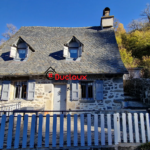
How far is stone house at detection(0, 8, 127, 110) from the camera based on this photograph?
6.38 metres

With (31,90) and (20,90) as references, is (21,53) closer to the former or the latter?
(20,90)

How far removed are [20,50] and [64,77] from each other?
3.92 metres

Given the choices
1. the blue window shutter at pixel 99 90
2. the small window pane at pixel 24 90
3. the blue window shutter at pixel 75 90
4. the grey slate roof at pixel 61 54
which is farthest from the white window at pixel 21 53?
the blue window shutter at pixel 99 90

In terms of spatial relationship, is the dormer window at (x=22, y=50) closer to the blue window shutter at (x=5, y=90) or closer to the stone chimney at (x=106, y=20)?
the blue window shutter at (x=5, y=90)

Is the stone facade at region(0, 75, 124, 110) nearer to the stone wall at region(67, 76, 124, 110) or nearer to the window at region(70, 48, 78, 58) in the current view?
the stone wall at region(67, 76, 124, 110)

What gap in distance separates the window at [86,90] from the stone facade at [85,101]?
0.33 meters

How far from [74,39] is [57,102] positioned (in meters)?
4.35

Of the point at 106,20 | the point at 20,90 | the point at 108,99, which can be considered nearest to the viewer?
the point at 108,99

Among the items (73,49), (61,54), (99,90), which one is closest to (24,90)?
(61,54)

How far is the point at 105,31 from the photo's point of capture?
946 cm

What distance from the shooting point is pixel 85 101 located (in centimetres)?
641

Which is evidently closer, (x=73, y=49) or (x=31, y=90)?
(x=31, y=90)

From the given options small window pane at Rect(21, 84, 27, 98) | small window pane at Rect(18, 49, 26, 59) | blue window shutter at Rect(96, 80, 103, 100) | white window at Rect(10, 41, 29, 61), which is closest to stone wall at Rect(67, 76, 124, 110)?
blue window shutter at Rect(96, 80, 103, 100)

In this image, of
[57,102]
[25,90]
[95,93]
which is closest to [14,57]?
[25,90]
